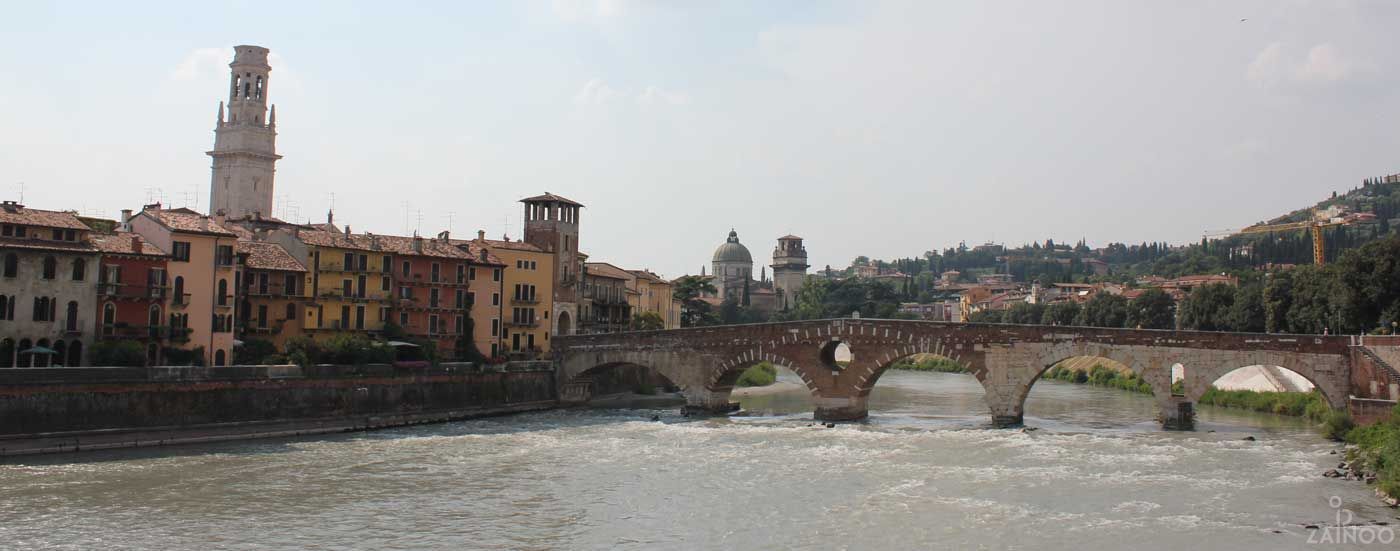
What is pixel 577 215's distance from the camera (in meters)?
54.9

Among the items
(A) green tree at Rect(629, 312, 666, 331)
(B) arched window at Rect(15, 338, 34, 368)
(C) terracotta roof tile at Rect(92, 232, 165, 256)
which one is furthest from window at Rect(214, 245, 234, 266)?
(A) green tree at Rect(629, 312, 666, 331)

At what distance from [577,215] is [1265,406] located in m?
31.1

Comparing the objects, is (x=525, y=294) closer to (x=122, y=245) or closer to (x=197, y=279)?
(x=197, y=279)

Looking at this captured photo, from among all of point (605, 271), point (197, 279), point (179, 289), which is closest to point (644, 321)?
point (605, 271)

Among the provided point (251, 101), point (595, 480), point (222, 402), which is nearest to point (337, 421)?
point (222, 402)

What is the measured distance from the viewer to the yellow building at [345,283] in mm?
43375

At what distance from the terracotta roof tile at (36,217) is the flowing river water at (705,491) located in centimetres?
861

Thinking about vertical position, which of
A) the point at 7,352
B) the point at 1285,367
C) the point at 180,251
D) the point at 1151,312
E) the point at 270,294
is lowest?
the point at 7,352

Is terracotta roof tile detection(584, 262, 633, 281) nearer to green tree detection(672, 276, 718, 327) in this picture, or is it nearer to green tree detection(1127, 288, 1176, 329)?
green tree detection(672, 276, 718, 327)

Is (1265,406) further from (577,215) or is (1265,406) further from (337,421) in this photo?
(337,421)

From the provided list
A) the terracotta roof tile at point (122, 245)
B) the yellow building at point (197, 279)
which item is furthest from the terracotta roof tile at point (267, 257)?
the terracotta roof tile at point (122, 245)

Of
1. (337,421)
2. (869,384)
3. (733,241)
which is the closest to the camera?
(337,421)

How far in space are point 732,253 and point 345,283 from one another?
115444 millimetres

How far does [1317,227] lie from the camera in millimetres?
115312
